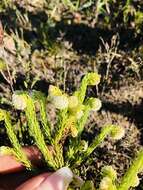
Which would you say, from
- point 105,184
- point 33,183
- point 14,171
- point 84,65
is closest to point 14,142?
point 33,183

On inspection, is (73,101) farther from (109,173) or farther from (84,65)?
(84,65)

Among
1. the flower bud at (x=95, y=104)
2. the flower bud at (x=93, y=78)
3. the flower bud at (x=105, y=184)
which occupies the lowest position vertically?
the flower bud at (x=105, y=184)

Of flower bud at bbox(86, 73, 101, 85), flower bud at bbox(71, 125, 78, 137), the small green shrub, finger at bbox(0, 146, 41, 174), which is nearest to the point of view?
the small green shrub

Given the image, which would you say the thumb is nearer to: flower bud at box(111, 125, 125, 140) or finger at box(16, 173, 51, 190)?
finger at box(16, 173, 51, 190)

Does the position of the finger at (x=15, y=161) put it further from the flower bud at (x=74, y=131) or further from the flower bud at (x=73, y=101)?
the flower bud at (x=73, y=101)

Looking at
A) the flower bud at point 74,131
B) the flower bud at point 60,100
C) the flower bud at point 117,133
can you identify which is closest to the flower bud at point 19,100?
the flower bud at point 60,100

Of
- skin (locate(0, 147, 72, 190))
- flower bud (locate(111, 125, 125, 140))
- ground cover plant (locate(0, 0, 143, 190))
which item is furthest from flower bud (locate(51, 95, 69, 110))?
ground cover plant (locate(0, 0, 143, 190))
